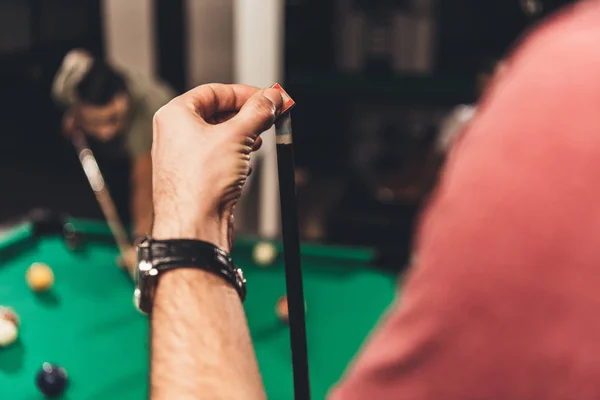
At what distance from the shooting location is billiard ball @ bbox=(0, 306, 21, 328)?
66.9 inches

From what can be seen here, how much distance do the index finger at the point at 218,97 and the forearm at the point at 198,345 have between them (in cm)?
21

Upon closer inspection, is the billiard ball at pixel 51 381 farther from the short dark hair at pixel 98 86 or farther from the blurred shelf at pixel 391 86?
the blurred shelf at pixel 391 86

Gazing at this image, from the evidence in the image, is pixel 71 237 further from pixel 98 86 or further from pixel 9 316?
pixel 98 86

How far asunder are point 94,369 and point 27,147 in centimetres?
332

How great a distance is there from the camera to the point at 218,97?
798 mm

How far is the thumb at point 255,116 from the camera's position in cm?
73

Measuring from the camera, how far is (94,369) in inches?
60.9

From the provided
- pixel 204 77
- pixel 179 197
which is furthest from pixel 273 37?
pixel 179 197

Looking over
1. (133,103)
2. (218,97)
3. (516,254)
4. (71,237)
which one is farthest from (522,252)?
(133,103)

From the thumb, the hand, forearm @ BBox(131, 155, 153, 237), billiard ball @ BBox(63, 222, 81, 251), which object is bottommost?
forearm @ BBox(131, 155, 153, 237)

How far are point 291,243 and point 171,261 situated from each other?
0.14 m

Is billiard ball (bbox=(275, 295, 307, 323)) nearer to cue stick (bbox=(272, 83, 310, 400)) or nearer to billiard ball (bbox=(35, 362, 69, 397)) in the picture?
billiard ball (bbox=(35, 362, 69, 397))

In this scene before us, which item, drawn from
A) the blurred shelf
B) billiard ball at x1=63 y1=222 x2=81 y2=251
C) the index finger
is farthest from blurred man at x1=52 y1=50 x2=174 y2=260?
the index finger

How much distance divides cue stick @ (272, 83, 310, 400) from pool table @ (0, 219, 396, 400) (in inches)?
26.8
